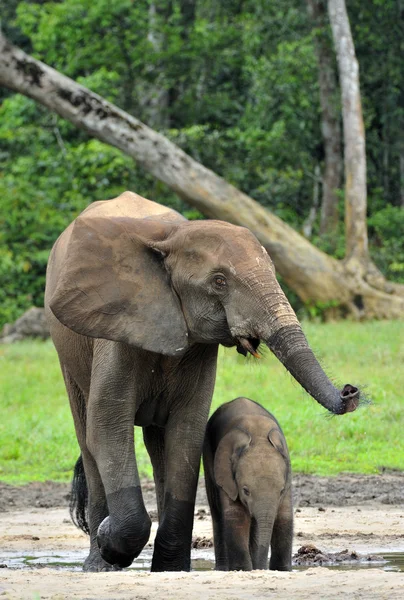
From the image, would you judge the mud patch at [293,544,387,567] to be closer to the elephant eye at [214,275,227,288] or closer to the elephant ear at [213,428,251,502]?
the elephant ear at [213,428,251,502]

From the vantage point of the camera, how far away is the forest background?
2522 centimetres

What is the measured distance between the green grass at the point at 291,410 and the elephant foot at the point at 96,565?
→ 2460 mm

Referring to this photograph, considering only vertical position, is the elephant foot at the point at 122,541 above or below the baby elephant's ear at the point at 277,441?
below

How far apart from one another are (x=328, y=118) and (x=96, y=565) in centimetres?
1950

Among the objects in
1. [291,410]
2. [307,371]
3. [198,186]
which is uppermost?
[198,186]

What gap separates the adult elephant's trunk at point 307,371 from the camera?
5.27 meters

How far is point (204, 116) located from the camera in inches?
1137

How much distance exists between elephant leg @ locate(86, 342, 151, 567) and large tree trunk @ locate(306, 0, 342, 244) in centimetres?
1892

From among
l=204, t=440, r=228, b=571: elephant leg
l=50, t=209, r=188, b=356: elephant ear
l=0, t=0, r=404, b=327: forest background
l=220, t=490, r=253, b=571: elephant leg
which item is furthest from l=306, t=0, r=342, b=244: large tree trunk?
l=50, t=209, r=188, b=356: elephant ear

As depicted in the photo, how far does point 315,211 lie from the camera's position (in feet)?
92.6

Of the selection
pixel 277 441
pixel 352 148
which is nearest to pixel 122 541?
pixel 277 441

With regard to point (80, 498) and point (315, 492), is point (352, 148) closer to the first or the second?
point (315, 492)

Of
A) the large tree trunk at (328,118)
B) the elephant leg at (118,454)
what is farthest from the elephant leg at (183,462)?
the large tree trunk at (328,118)

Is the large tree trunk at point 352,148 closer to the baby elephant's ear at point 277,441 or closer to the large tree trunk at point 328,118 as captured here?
the large tree trunk at point 328,118
